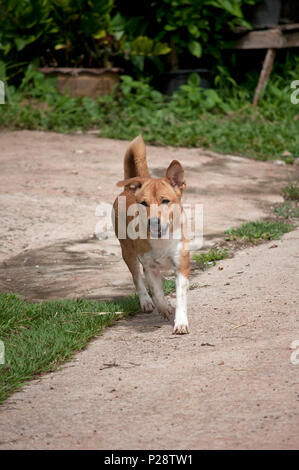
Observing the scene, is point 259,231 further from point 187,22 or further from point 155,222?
point 187,22

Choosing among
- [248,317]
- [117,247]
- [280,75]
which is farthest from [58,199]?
[280,75]

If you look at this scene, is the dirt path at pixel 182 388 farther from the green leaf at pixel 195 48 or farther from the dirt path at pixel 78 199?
the green leaf at pixel 195 48

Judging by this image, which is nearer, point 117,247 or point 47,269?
point 47,269

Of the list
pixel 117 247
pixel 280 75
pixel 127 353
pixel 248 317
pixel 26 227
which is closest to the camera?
pixel 127 353

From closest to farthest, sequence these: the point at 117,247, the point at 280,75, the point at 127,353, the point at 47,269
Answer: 1. the point at 127,353
2. the point at 47,269
3. the point at 117,247
4. the point at 280,75

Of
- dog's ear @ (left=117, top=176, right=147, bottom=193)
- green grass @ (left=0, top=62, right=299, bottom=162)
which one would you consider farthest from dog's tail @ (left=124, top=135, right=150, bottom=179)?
green grass @ (left=0, top=62, right=299, bottom=162)

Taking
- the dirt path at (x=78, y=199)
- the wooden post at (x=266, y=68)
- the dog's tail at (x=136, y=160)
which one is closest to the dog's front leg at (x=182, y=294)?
the dog's tail at (x=136, y=160)

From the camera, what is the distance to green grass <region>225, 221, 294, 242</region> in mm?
6094

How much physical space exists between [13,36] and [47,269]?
23.4ft

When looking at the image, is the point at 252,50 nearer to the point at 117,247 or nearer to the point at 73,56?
the point at 73,56

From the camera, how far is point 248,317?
422 cm

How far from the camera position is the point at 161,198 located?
4070mm

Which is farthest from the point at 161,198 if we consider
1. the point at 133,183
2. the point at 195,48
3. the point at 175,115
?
the point at 195,48

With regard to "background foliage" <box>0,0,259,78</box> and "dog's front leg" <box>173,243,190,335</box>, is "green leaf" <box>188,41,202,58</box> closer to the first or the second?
"background foliage" <box>0,0,259,78</box>
